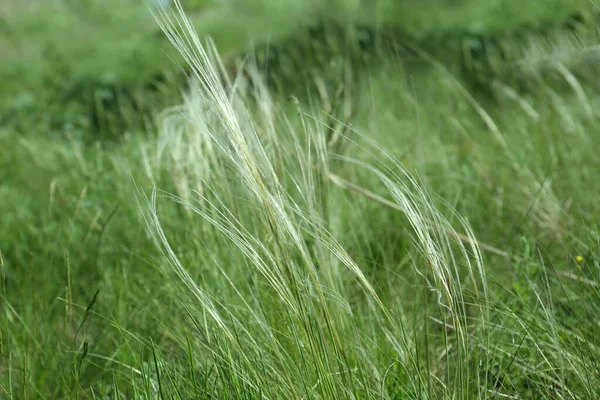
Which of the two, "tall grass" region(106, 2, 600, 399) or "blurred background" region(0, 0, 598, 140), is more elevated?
"tall grass" region(106, 2, 600, 399)

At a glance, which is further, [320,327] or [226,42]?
[226,42]

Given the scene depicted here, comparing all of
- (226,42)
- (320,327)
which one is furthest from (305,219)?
(226,42)

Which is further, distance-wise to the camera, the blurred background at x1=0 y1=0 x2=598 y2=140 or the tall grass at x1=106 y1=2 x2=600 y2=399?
the blurred background at x1=0 y1=0 x2=598 y2=140

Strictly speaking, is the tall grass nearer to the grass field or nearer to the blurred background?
the grass field

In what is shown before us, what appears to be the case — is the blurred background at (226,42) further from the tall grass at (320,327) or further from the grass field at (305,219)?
the tall grass at (320,327)

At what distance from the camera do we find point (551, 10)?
406 cm

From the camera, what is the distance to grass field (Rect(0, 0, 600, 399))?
3.22 feet

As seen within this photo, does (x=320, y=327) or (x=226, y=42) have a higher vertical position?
(x=320, y=327)

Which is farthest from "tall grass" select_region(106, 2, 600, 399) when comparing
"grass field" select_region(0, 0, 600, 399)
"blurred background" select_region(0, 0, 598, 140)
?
"blurred background" select_region(0, 0, 598, 140)

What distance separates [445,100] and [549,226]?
190 centimetres

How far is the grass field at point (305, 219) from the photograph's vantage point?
3.22 feet

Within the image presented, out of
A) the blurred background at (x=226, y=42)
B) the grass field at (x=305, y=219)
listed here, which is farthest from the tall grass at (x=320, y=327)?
the blurred background at (x=226, y=42)

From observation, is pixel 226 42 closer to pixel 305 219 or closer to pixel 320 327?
pixel 305 219

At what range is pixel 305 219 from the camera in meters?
0.98
